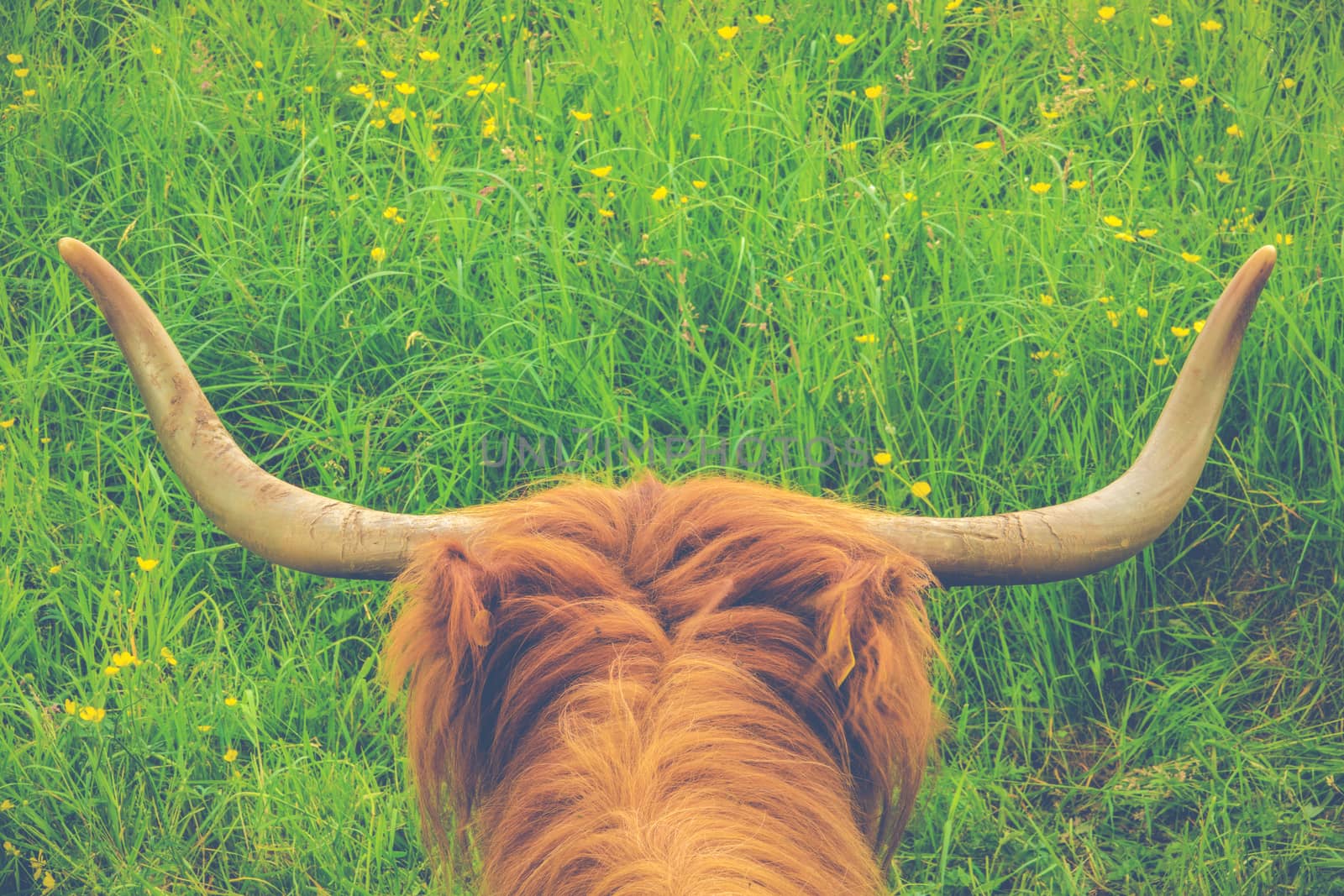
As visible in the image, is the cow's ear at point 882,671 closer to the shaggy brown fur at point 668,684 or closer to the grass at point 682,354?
the shaggy brown fur at point 668,684

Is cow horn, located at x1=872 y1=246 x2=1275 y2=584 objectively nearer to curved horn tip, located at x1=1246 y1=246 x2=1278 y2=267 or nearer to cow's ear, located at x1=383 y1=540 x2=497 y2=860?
curved horn tip, located at x1=1246 y1=246 x2=1278 y2=267

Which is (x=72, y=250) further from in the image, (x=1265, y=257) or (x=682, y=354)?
(x=1265, y=257)

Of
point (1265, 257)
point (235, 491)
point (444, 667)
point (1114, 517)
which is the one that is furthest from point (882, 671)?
point (235, 491)

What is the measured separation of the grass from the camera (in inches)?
122

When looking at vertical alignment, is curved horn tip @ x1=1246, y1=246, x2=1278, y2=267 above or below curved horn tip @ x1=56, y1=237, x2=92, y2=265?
below

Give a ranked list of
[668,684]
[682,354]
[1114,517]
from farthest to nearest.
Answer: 1. [682,354]
2. [1114,517]
3. [668,684]

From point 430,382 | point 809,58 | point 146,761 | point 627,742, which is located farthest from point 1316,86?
point 146,761

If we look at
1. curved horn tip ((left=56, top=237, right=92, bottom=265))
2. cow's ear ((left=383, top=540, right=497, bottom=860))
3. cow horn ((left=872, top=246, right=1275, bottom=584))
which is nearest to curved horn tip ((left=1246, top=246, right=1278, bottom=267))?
cow horn ((left=872, top=246, right=1275, bottom=584))

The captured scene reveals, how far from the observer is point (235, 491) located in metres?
2.22

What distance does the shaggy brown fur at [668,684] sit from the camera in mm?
1850

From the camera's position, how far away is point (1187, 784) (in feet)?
10.2

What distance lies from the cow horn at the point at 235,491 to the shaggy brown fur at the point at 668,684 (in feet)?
0.33

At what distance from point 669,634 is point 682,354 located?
1.68 metres

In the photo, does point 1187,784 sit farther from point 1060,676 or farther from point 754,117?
point 754,117
